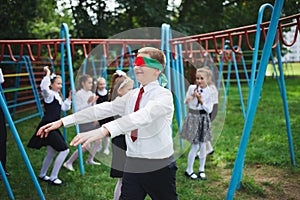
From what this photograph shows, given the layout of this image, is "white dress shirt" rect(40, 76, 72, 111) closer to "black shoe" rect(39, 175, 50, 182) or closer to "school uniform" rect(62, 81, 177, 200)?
"black shoe" rect(39, 175, 50, 182)

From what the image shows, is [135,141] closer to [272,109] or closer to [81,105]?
[81,105]

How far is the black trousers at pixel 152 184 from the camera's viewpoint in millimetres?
2453

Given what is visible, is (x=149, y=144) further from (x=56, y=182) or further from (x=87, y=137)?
(x=56, y=182)

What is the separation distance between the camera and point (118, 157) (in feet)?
10.8

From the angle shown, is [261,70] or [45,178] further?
[45,178]

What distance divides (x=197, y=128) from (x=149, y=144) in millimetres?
2444

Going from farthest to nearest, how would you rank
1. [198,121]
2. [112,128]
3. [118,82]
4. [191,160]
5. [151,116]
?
[198,121] < [191,160] < [118,82] < [151,116] < [112,128]

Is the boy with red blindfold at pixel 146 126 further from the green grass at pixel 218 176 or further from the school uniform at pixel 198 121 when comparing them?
the school uniform at pixel 198 121

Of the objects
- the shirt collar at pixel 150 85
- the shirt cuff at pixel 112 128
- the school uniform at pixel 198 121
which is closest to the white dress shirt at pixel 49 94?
the school uniform at pixel 198 121

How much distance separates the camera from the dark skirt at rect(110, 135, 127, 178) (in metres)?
3.24

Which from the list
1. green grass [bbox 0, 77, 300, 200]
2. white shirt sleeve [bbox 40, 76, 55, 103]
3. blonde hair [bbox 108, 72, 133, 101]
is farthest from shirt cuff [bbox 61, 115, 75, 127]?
white shirt sleeve [bbox 40, 76, 55, 103]

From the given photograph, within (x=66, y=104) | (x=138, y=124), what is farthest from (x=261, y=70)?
(x=66, y=104)

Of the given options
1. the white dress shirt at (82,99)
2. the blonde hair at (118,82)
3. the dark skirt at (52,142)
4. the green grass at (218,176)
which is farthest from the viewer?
the white dress shirt at (82,99)

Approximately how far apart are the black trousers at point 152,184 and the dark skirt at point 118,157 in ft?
2.43
